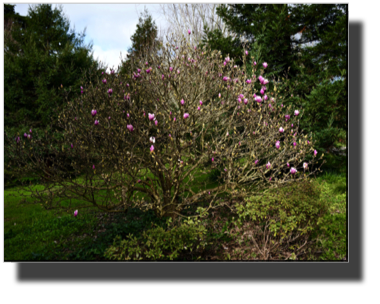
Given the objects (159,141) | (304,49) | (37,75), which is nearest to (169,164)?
(159,141)

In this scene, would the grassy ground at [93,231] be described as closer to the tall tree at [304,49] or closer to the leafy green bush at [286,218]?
the leafy green bush at [286,218]

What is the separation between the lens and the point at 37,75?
25.6ft

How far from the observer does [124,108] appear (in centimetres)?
369

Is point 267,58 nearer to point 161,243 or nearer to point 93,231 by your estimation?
point 161,243

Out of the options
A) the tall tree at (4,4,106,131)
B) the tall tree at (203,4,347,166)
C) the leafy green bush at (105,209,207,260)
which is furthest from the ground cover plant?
the tall tree at (4,4,106,131)

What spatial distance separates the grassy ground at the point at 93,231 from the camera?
3375mm

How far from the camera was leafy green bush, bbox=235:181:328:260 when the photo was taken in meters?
3.17

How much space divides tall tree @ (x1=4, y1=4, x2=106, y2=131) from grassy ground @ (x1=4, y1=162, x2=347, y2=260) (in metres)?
3.47

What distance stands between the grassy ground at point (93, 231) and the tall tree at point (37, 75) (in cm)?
347

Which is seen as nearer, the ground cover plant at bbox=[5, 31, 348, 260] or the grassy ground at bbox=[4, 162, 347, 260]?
the ground cover plant at bbox=[5, 31, 348, 260]

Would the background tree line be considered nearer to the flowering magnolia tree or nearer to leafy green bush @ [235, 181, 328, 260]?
the flowering magnolia tree
